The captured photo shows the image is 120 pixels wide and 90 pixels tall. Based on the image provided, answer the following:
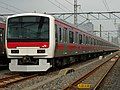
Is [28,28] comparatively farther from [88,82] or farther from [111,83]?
[111,83]

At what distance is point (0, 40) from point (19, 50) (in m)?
3.29

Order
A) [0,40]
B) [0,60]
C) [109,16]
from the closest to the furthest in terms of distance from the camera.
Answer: [0,40] < [0,60] < [109,16]

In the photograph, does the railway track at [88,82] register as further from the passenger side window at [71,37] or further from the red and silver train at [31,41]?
the passenger side window at [71,37]

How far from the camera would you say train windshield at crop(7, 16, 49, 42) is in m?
14.9

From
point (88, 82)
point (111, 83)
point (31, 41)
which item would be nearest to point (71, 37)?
point (31, 41)

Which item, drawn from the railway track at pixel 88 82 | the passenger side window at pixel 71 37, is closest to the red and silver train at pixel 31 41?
the railway track at pixel 88 82

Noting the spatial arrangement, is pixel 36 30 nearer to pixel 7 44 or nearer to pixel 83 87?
pixel 7 44

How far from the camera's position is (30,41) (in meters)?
14.8

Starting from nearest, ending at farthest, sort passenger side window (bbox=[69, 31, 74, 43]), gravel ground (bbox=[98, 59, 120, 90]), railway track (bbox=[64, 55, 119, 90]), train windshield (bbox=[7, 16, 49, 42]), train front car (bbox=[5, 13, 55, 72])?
railway track (bbox=[64, 55, 119, 90]), gravel ground (bbox=[98, 59, 120, 90]), train front car (bbox=[5, 13, 55, 72]), train windshield (bbox=[7, 16, 49, 42]), passenger side window (bbox=[69, 31, 74, 43])

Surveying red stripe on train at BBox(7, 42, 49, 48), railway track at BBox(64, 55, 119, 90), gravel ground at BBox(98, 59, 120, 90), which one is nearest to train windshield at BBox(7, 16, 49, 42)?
red stripe on train at BBox(7, 42, 49, 48)

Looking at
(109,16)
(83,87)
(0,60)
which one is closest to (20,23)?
(0,60)

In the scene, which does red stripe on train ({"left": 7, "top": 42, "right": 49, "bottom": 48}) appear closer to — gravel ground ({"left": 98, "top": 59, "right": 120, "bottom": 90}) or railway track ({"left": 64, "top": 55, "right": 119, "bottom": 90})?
railway track ({"left": 64, "top": 55, "right": 119, "bottom": 90})

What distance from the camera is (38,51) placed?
14.7m

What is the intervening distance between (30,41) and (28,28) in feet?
2.23
